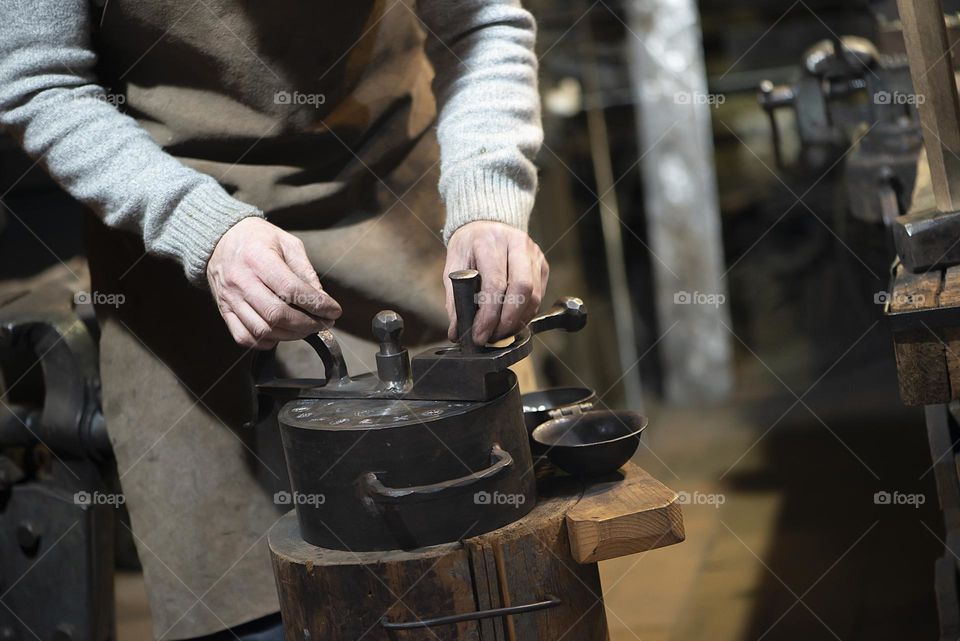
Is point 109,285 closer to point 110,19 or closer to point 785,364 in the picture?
point 110,19

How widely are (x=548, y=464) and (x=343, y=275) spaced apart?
46 centimetres

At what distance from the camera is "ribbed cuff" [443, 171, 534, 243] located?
1.56 m

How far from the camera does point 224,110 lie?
171 centimetres

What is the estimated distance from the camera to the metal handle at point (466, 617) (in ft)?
4.32

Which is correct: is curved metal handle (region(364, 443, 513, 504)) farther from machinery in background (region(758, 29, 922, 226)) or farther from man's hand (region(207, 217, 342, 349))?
machinery in background (region(758, 29, 922, 226))

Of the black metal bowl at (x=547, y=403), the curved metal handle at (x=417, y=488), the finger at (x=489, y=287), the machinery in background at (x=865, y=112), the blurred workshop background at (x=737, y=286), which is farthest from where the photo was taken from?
the blurred workshop background at (x=737, y=286)

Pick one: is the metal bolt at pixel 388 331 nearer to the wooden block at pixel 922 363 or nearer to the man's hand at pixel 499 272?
the man's hand at pixel 499 272

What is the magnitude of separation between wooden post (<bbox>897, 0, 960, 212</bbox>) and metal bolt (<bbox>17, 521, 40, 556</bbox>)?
1793mm

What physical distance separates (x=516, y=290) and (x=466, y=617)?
425 mm

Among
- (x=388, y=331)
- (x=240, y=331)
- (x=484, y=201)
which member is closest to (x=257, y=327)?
(x=240, y=331)

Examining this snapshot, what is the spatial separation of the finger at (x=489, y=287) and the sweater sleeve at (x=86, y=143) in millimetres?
329

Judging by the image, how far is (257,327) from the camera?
4.60 feet

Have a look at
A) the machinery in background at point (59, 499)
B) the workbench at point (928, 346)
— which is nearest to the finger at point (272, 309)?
the workbench at point (928, 346)

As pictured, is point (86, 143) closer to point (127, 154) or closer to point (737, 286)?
point (127, 154)
